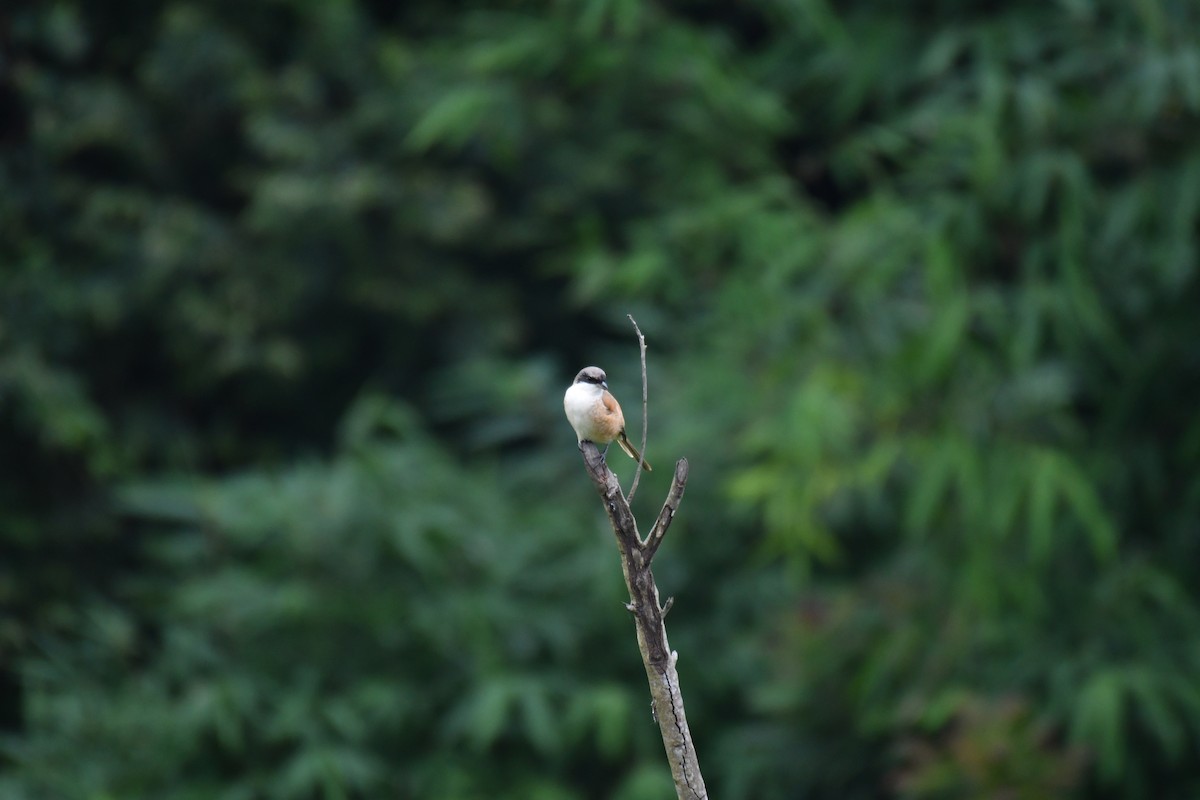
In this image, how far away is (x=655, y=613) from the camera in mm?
2270

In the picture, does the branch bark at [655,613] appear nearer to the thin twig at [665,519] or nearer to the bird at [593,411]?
the thin twig at [665,519]

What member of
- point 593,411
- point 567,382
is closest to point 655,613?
point 593,411

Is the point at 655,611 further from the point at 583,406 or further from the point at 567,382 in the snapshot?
the point at 567,382

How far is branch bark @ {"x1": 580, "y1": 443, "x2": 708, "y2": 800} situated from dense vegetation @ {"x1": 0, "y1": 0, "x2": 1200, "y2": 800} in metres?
2.19

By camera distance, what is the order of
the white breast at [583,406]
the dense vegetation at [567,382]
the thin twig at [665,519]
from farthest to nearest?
the dense vegetation at [567,382] < the white breast at [583,406] < the thin twig at [665,519]

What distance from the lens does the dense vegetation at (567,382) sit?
189 inches

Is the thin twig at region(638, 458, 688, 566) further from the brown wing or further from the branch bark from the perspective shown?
the brown wing

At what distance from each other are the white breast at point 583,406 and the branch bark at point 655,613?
14cm

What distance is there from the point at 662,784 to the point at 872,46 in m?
3.34

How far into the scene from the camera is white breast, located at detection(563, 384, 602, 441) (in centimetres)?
247

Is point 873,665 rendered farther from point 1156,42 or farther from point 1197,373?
point 1156,42

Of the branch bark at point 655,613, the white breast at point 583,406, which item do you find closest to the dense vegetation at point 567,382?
the branch bark at point 655,613

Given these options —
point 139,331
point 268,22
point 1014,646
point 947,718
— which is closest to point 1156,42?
point 1014,646

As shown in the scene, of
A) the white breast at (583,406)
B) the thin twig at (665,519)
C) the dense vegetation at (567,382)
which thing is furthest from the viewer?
the dense vegetation at (567,382)
